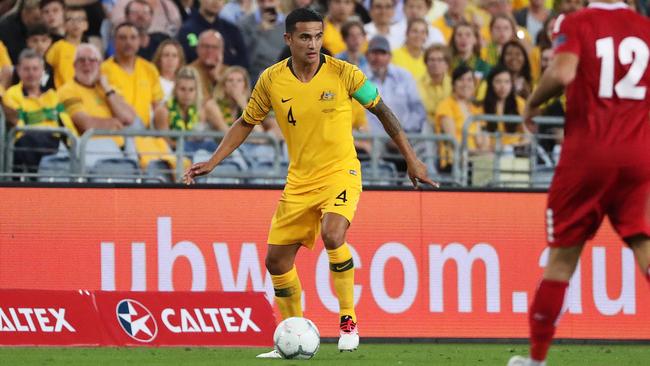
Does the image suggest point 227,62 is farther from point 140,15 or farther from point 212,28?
point 140,15

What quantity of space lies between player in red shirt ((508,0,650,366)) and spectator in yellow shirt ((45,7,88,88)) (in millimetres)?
8538

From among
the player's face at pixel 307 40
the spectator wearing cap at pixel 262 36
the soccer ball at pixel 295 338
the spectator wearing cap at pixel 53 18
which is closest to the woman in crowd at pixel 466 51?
the spectator wearing cap at pixel 262 36

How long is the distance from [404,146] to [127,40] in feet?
19.1

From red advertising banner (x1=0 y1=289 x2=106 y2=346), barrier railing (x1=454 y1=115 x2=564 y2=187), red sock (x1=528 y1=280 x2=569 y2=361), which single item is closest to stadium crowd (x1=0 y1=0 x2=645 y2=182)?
barrier railing (x1=454 y1=115 x2=564 y2=187)

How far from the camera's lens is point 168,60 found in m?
14.8

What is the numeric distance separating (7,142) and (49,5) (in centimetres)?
184

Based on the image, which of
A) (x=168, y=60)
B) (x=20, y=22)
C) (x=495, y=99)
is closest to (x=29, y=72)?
(x=20, y=22)

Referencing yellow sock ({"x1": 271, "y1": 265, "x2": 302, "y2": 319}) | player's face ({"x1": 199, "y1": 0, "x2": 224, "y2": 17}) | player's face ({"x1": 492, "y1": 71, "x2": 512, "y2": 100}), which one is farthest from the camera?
player's face ({"x1": 492, "y1": 71, "x2": 512, "y2": 100})

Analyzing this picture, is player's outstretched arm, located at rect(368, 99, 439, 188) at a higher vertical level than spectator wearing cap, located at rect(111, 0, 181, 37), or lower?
lower

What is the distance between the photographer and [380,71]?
610 inches

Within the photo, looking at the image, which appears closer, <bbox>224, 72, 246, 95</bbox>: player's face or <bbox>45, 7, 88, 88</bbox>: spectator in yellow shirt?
<bbox>45, 7, 88, 88</bbox>: spectator in yellow shirt

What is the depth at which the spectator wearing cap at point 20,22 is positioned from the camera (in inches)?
559

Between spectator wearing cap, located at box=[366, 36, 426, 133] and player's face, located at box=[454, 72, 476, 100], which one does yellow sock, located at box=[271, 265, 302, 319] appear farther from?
player's face, located at box=[454, 72, 476, 100]

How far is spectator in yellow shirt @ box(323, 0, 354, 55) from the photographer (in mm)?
15703
